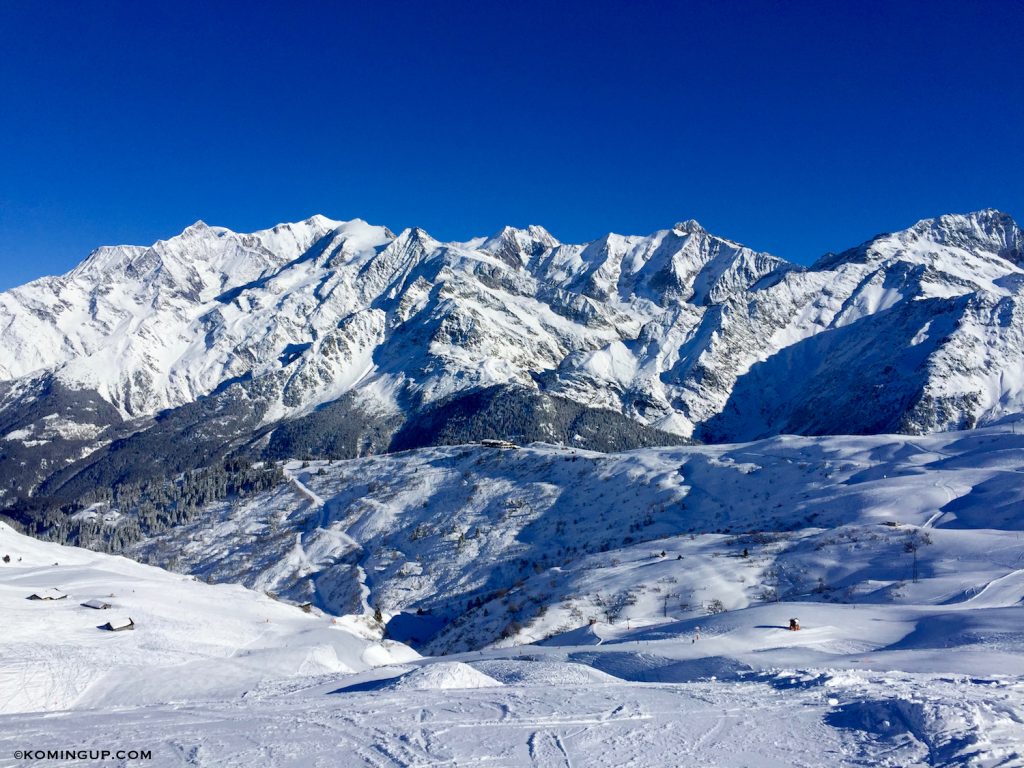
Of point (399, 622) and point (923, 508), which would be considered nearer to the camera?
point (923, 508)

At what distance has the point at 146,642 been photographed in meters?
46.1

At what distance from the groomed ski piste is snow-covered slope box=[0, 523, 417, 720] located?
26 centimetres

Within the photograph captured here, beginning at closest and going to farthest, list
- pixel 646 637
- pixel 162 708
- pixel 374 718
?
1. pixel 374 718
2. pixel 162 708
3. pixel 646 637

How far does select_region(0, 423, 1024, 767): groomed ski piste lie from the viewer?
19203mm

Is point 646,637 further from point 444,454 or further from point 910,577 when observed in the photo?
point 444,454

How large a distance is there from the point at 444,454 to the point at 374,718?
13691 cm

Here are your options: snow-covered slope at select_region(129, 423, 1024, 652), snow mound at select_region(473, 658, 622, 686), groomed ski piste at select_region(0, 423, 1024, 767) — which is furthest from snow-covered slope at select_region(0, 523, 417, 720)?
snow-covered slope at select_region(129, 423, 1024, 652)

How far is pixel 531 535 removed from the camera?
11431 centimetres

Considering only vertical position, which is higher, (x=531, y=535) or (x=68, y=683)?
(x=68, y=683)

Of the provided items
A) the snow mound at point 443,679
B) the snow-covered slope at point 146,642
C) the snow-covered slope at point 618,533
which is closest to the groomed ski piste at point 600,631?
the snow mound at point 443,679

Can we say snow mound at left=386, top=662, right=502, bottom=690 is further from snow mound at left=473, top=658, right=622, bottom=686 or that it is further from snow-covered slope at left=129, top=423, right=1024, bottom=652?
snow-covered slope at left=129, top=423, right=1024, bottom=652

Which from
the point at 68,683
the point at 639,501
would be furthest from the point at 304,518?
the point at 68,683

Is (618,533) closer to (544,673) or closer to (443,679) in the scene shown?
(544,673)

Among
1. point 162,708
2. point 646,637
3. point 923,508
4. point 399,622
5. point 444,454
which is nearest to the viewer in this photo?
point 162,708
